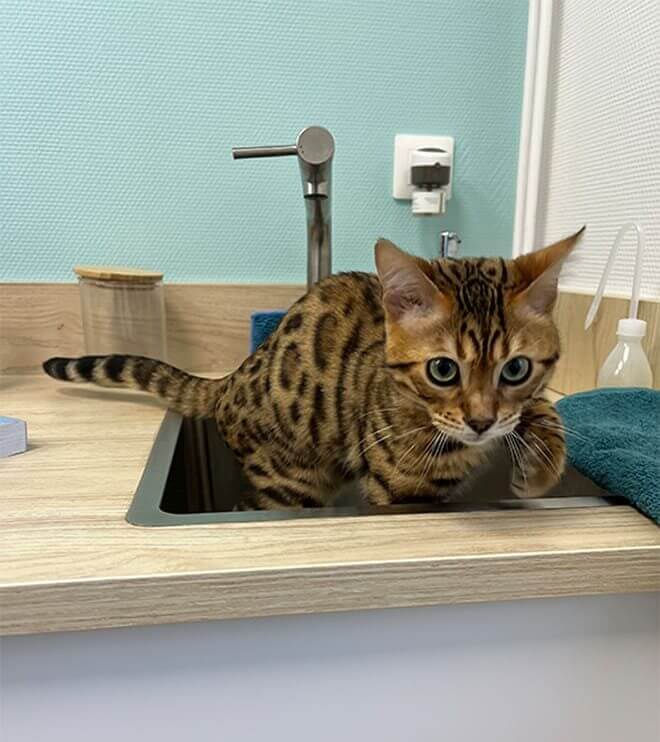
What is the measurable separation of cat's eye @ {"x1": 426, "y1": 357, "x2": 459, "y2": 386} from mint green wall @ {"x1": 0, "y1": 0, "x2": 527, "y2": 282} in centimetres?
64

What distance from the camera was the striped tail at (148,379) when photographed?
3.13 ft

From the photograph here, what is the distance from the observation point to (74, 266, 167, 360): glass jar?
104 centimetres

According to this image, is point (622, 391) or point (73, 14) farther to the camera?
point (73, 14)

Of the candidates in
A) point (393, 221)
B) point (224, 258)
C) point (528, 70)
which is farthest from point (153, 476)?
point (528, 70)

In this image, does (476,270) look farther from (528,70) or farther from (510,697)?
(528,70)

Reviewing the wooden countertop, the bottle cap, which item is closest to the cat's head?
the wooden countertop

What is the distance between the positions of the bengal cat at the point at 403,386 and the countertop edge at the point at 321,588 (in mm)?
153

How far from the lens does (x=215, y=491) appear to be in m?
0.97

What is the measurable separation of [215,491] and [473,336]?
553 mm

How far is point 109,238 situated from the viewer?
1136 mm

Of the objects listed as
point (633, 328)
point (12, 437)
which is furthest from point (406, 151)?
point (12, 437)

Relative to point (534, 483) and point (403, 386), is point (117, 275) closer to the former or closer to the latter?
Answer: point (403, 386)

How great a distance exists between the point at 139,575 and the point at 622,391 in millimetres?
660

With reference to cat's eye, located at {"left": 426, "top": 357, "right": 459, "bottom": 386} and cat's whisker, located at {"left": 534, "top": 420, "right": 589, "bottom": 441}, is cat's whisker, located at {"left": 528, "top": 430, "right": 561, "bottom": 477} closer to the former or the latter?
cat's whisker, located at {"left": 534, "top": 420, "right": 589, "bottom": 441}
